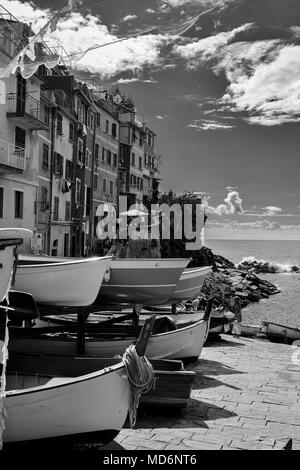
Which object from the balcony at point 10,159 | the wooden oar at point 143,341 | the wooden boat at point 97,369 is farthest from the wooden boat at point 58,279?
the balcony at point 10,159

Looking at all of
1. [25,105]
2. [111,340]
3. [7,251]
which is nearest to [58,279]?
[7,251]

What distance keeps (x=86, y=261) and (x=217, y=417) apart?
154 inches

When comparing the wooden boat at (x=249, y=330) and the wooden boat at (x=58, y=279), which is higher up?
the wooden boat at (x=58, y=279)

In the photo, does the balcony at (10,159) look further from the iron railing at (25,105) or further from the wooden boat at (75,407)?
the wooden boat at (75,407)

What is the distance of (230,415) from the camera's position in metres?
9.07

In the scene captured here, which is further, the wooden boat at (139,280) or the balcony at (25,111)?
the balcony at (25,111)

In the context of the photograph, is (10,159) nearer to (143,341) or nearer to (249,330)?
(249,330)

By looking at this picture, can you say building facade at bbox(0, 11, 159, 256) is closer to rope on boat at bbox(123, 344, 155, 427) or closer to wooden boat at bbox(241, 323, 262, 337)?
wooden boat at bbox(241, 323, 262, 337)

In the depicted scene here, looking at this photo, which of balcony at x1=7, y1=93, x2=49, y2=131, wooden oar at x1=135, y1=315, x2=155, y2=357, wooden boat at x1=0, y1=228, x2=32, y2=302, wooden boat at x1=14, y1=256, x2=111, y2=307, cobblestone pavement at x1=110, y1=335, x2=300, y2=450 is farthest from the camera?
balcony at x1=7, y1=93, x2=49, y2=131

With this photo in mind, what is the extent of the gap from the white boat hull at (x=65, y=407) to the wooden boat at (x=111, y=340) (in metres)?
3.90

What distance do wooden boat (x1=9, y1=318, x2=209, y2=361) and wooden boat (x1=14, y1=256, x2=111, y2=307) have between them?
157 cm

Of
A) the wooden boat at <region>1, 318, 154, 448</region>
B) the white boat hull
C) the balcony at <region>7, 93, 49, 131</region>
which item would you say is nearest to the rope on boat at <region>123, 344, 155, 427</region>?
the wooden boat at <region>1, 318, 154, 448</region>

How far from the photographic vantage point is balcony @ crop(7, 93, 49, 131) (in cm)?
2691

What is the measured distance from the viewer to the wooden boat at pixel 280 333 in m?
23.5
